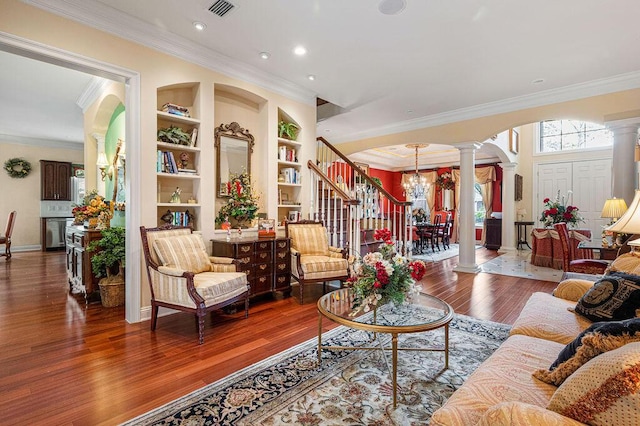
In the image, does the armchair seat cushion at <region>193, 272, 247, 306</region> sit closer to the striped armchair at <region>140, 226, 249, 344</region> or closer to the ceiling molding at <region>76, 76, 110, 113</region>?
the striped armchair at <region>140, 226, 249, 344</region>

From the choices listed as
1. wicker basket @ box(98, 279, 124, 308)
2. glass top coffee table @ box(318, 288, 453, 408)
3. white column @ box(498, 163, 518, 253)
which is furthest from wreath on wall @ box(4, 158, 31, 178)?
white column @ box(498, 163, 518, 253)

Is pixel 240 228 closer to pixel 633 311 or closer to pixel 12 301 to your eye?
pixel 12 301

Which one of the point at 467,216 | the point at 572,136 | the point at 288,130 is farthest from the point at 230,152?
the point at 572,136

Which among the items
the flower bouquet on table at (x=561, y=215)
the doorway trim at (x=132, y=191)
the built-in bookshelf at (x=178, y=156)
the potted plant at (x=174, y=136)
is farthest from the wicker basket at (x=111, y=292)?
the flower bouquet on table at (x=561, y=215)

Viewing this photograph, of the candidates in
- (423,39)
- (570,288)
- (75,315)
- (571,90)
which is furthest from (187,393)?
(571,90)

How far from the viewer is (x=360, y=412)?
1.90m

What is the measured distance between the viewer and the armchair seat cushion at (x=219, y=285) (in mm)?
2992

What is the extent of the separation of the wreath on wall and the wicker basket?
280 inches

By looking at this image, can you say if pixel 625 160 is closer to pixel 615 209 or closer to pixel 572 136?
pixel 615 209

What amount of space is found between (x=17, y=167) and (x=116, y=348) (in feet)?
28.6

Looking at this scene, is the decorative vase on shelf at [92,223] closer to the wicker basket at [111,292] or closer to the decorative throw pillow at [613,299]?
the wicker basket at [111,292]

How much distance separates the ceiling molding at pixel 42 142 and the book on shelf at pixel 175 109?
24.5 ft

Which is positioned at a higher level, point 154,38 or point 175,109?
point 154,38

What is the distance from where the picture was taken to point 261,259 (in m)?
4.04
